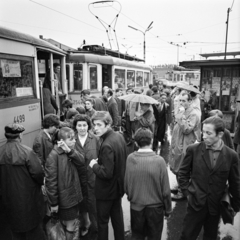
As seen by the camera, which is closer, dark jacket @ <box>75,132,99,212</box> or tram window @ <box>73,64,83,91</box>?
dark jacket @ <box>75,132,99,212</box>

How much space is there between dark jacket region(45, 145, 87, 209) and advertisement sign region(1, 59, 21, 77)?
233 cm

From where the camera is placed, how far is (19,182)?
2758 millimetres

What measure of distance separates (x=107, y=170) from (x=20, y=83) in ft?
10.6

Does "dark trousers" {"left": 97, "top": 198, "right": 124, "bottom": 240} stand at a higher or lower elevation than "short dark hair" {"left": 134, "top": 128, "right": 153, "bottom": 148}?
lower

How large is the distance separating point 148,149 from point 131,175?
34cm

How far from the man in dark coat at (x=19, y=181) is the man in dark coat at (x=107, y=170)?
0.71 m

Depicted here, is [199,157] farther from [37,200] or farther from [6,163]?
[6,163]

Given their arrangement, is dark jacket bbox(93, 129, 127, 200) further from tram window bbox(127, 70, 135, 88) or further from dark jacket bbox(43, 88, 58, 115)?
tram window bbox(127, 70, 135, 88)

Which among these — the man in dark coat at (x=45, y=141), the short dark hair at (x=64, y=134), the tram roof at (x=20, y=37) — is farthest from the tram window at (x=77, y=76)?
the short dark hair at (x=64, y=134)

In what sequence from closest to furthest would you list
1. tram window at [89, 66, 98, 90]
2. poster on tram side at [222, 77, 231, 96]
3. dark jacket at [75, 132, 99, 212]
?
Result: dark jacket at [75, 132, 99, 212] → poster on tram side at [222, 77, 231, 96] → tram window at [89, 66, 98, 90]

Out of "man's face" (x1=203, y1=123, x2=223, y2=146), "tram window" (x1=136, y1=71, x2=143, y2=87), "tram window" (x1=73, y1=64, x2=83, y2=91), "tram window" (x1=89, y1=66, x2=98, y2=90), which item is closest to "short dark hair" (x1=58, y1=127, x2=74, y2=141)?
"man's face" (x1=203, y1=123, x2=223, y2=146)

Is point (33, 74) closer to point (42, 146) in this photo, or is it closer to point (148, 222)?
point (42, 146)

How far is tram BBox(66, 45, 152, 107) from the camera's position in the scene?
967 cm

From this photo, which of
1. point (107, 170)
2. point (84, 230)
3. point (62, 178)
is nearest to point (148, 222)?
point (107, 170)
